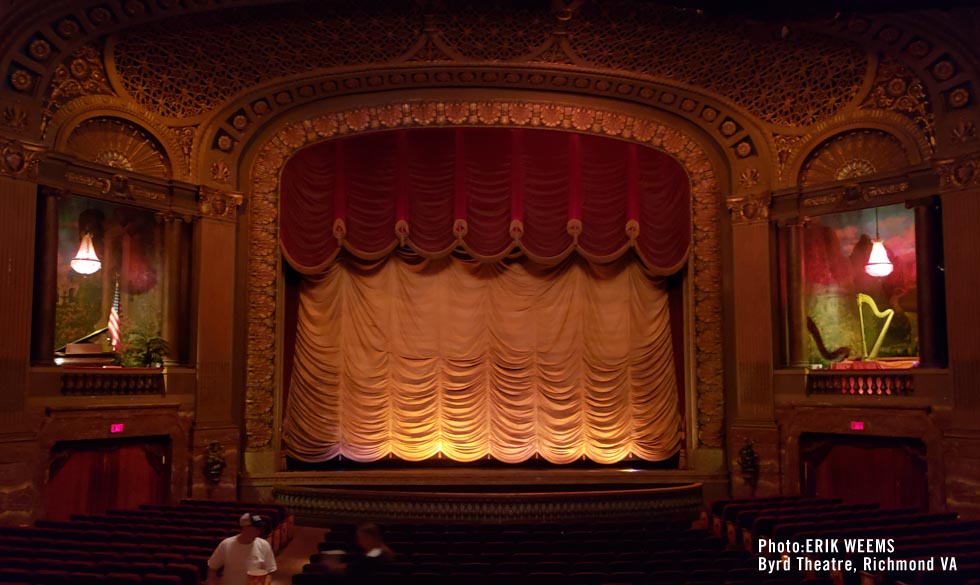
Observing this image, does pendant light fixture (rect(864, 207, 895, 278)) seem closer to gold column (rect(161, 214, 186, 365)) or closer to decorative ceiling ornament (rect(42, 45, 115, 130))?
gold column (rect(161, 214, 186, 365))

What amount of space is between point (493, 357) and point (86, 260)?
6492 mm

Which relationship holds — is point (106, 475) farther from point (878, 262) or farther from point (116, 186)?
point (878, 262)

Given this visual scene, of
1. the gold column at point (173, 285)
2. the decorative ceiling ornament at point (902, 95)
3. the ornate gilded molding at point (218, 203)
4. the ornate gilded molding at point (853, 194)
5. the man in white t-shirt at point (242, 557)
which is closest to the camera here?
the man in white t-shirt at point (242, 557)

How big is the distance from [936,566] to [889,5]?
17.8ft

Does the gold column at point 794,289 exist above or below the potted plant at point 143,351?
above

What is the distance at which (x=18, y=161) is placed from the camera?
991 cm

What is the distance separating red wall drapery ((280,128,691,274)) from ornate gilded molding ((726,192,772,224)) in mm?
797

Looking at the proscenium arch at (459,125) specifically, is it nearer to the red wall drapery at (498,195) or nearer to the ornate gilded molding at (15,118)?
the red wall drapery at (498,195)

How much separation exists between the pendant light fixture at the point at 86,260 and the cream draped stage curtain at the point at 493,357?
11.6ft

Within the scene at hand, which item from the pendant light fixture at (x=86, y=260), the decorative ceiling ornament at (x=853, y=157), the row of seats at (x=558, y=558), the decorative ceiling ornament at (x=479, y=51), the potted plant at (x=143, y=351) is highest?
the decorative ceiling ornament at (x=479, y=51)

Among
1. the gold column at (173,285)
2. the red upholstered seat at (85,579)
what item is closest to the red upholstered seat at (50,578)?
the red upholstered seat at (85,579)

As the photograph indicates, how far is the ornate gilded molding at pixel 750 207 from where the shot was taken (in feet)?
41.3

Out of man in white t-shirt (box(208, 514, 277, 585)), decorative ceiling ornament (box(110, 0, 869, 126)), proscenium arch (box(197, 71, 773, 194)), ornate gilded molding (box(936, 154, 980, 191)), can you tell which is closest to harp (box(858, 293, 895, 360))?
ornate gilded molding (box(936, 154, 980, 191))

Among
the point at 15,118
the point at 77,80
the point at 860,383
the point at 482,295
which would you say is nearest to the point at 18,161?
the point at 15,118
